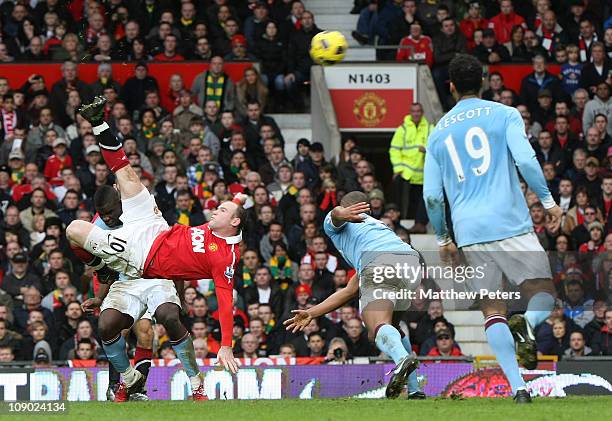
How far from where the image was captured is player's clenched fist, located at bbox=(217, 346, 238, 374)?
34.8 ft

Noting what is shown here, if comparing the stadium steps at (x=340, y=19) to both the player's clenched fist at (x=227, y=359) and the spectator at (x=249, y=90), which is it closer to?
the spectator at (x=249, y=90)

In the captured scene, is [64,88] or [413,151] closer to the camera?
[413,151]

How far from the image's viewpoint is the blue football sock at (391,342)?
35.1 feet

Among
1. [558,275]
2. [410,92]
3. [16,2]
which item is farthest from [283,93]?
[558,275]

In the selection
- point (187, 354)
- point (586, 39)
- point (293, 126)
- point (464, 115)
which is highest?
point (464, 115)

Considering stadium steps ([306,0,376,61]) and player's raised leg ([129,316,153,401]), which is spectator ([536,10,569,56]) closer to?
stadium steps ([306,0,376,61])

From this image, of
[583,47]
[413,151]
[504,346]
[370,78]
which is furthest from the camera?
[583,47]

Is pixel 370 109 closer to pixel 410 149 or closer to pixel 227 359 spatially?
pixel 410 149

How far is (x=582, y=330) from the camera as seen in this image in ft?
55.0

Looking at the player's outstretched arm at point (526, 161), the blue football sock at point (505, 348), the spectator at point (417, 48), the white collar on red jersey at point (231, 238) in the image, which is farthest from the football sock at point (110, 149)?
the spectator at point (417, 48)

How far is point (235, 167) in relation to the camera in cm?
1997

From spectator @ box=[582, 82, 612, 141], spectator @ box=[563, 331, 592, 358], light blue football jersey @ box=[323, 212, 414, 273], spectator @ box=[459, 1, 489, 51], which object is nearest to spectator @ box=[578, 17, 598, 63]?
spectator @ box=[459, 1, 489, 51]

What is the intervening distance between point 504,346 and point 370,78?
12773mm

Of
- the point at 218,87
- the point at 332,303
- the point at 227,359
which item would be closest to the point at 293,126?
the point at 218,87
